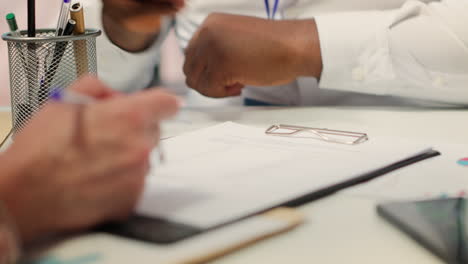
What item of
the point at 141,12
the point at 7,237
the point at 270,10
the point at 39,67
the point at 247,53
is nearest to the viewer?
the point at 7,237

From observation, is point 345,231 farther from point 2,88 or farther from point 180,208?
point 2,88

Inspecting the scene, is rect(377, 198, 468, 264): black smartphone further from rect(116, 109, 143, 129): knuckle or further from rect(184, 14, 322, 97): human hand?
rect(184, 14, 322, 97): human hand

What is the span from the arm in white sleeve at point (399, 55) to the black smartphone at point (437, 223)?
0.38 meters

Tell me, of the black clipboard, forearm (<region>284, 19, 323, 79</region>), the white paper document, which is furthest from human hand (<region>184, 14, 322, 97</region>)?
the black clipboard

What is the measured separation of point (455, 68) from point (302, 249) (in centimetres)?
50

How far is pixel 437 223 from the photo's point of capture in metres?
0.30

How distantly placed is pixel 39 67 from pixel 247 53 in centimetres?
24

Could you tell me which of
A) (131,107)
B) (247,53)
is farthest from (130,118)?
(247,53)

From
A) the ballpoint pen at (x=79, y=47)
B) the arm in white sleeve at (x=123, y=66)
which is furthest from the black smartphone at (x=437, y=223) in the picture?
the arm in white sleeve at (x=123, y=66)

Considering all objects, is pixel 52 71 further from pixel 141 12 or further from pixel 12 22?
pixel 141 12

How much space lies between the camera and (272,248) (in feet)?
0.96

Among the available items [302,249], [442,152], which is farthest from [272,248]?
[442,152]

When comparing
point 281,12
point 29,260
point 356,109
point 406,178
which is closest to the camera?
point 29,260

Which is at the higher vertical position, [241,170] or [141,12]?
[141,12]
